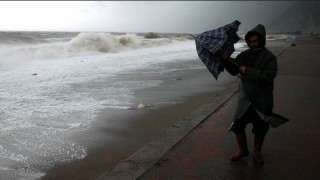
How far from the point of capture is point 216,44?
11.7 ft

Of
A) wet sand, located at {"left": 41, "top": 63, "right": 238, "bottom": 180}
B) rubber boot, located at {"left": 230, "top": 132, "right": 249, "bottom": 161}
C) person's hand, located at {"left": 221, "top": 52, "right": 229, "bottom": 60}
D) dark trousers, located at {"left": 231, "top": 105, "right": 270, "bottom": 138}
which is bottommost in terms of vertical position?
wet sand, located at {"left": 41, "top": 63, "right": 238, "bottom": 180}

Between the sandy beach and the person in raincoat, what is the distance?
1749mm

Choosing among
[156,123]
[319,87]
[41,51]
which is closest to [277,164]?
[156,123]

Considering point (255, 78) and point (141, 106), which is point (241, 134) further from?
point (141, 106)

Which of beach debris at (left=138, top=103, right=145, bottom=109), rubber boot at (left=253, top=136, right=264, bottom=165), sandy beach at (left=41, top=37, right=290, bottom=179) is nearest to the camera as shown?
rubber boot at (left=253, top=136, right=264, bottom=165)

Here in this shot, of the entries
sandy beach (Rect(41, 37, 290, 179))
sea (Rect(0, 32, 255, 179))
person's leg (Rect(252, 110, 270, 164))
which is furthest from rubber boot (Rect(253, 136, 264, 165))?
sea (Rect(0, 32, 255, 179))

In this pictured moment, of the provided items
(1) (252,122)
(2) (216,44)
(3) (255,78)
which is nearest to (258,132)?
(1) (252,122)

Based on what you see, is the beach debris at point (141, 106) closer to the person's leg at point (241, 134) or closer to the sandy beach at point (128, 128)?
the sandy beach at point (128, 128)

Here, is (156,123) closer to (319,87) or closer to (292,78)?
(319,87)

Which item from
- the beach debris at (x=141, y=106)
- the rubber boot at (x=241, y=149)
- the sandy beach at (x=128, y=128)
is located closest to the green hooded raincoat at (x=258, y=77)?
the rubber boot at (x=241, y=149)

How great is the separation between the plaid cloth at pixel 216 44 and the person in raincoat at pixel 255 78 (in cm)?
8

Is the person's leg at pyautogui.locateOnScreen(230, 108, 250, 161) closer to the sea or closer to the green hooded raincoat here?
the green hooded raincoat

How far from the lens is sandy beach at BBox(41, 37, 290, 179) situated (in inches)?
168

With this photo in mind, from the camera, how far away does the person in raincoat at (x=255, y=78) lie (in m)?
3.55
